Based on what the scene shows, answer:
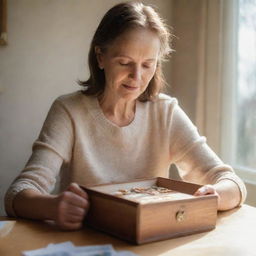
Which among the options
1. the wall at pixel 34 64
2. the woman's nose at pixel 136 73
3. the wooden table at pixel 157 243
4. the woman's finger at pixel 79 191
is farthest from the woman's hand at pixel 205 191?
the wall at pixel 34 64

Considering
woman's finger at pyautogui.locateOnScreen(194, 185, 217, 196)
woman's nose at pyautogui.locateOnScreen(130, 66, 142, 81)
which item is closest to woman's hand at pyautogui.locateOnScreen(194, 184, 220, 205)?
woman's finger at pyautogui.locateOnScreen(194, 185, 217, 196)

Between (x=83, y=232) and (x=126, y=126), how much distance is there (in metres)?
A: 0.65

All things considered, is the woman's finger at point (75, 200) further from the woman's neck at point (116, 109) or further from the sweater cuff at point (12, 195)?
the woman's neck at point (116, 109)

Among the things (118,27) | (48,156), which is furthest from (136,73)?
(48,156)

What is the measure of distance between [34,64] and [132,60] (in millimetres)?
1043

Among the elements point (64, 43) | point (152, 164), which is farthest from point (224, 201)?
point (64, 43)

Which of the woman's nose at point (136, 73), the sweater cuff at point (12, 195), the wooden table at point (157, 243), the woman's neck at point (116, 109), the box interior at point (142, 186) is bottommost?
the wooden table at point (157, 243)

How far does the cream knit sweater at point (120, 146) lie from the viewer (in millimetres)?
1724

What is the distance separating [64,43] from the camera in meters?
2.62

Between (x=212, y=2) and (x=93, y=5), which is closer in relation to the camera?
(x=212, y=2)

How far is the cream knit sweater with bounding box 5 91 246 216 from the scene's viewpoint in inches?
67.9

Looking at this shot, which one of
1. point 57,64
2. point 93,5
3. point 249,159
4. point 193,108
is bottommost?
point 249,159

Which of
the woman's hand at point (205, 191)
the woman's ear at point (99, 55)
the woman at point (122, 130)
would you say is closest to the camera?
the woman's hand at point (205, 191)

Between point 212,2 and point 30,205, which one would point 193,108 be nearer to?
point 212,2
